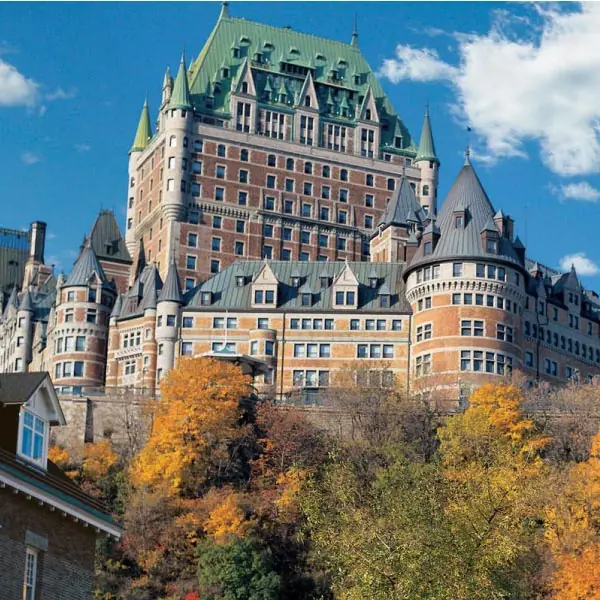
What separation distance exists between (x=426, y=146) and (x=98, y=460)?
214 ft

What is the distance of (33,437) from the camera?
39.1 m

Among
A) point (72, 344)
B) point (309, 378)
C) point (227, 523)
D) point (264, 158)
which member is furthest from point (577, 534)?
point (264, 158)

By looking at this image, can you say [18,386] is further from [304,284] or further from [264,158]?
[264,158]

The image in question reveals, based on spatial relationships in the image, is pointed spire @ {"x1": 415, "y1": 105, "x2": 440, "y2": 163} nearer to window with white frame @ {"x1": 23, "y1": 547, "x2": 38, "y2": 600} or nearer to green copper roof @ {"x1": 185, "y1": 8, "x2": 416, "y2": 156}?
green copper roof @ {"x1": 185, "y1": 8, "x2": 416, "y2": 156}

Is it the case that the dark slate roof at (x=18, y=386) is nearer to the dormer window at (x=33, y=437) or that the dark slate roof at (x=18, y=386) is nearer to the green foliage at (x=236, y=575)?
the dormer window at (x=33, y=437)

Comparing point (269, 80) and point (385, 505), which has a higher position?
point (269, 80)

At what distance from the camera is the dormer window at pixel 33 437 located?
126 ft

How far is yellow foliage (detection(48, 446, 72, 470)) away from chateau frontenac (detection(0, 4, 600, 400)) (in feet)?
51.1

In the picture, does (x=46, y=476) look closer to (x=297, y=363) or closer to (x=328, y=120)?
(x=297, y=363)

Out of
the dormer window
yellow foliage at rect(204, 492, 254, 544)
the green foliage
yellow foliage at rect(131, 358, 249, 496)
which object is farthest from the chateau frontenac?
the dormer window

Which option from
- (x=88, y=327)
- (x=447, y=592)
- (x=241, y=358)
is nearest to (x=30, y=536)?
(x=447, y=592)

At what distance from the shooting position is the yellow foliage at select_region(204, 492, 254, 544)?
289 feet

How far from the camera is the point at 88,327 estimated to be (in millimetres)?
128500

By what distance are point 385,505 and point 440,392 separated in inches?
1882
